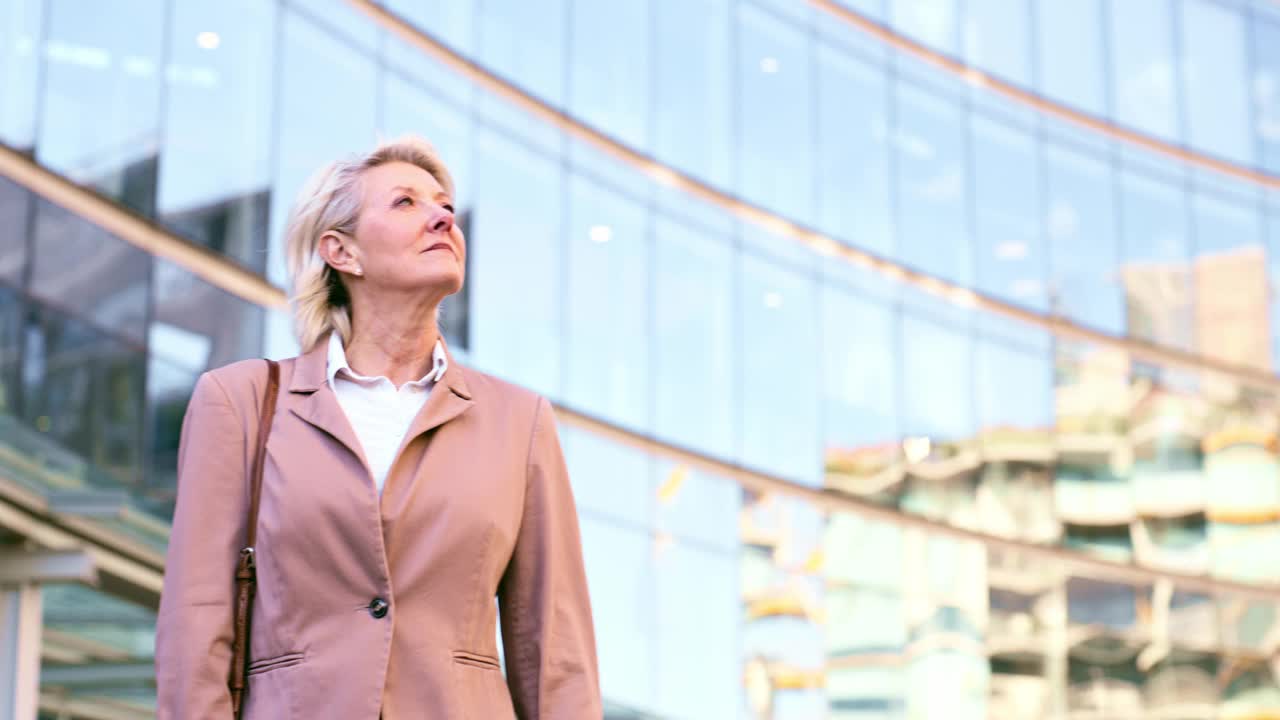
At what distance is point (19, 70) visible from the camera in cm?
1180

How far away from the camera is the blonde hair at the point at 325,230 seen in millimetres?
3406

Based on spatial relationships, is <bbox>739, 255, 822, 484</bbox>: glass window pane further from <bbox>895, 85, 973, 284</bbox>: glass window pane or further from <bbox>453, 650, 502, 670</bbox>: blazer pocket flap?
<bbox>453, 650, 502, 670</bbox>: blazer pocket flap

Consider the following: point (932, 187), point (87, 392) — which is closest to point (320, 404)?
point (87, 392)

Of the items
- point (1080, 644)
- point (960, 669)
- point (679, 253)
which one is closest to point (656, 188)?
point (679, 253)

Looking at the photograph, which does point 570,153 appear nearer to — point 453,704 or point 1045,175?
point 1045,175

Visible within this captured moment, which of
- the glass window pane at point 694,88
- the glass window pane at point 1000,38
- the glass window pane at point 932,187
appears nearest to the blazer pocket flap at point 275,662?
the glass window pane at point 694,88

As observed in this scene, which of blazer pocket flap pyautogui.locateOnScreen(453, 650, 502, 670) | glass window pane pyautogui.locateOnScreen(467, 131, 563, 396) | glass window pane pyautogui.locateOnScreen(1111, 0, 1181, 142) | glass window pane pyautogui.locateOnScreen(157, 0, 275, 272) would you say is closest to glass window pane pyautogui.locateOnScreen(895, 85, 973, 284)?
glass window pane pyautogui.locateOnScreen(1111, 0, 1181, 142)

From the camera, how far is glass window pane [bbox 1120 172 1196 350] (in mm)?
29750

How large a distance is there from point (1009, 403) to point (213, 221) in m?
16.3

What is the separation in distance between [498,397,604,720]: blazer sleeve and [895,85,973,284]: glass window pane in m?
23.6

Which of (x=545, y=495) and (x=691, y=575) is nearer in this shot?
(x=545, y=495)

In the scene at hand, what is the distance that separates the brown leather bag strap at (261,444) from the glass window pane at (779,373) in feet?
66.3

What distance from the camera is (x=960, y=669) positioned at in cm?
2652

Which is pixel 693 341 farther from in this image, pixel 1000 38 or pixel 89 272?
pixel 89 272
